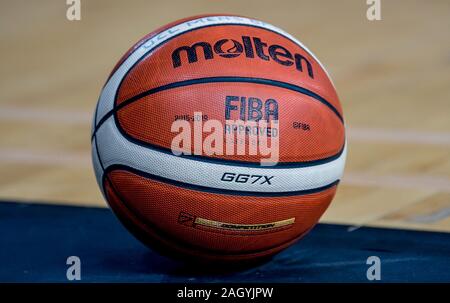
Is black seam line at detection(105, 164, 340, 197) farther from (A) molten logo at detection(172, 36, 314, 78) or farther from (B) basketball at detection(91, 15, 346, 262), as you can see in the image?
(A) molten logo at detection(172, 36, 314, 78)

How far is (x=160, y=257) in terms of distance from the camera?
2.79 metres

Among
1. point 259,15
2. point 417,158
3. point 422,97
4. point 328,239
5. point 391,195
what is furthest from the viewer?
point 259,15

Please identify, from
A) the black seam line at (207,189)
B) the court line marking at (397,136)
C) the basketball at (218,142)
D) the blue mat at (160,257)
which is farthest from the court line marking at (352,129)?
the black seam line at (207,189)

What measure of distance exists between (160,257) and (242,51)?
0.67 metres

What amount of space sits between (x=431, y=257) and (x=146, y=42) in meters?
1.01

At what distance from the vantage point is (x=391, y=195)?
3.46 m

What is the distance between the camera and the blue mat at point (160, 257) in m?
2.57

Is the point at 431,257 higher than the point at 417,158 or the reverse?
the reverse

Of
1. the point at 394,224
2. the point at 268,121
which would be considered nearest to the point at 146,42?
the point at 268,121

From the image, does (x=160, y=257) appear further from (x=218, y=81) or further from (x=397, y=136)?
(x=397, y=136)

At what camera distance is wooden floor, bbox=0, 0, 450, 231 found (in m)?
3.52

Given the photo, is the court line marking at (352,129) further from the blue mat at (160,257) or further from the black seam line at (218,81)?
the black seam line at (218,81)

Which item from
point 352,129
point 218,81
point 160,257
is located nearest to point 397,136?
point 352,129
